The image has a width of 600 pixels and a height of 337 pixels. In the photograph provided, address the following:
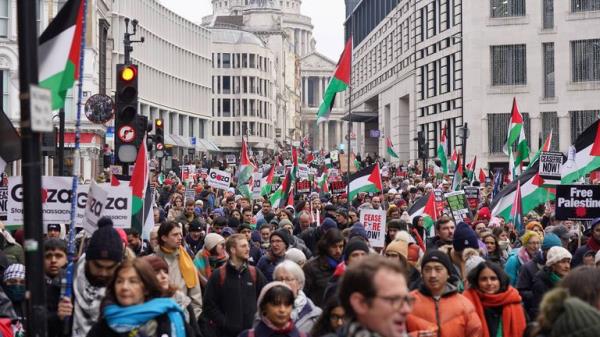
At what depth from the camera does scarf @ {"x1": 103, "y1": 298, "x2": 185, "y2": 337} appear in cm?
638

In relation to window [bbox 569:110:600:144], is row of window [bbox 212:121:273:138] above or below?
above

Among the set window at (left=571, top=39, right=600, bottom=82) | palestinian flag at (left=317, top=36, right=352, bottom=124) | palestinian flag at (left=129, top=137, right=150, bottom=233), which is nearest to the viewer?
palestinian flag at (left=129, top=137, right=150, bottom=233)

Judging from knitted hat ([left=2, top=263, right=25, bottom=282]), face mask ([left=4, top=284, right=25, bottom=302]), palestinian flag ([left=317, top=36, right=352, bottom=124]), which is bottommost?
face mask ([left=4, top=284, right=25, bottom=302])

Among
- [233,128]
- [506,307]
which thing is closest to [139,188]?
[506,307]

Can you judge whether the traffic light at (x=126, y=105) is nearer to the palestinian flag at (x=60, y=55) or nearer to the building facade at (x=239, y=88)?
the palestinian flag at (x=60, y=55)

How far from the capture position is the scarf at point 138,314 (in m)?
6.38

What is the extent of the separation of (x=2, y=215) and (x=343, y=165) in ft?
116

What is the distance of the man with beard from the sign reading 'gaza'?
25.5ft

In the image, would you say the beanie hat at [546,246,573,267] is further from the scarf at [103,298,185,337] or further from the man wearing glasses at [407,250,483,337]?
the scarf at [103,298,185,337]

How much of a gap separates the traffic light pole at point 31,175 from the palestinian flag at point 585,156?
12421 mm

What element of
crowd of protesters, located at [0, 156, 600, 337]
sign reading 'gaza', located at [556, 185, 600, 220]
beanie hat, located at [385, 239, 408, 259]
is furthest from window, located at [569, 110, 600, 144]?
beanie hat, located at [385, 239, 408, 259]

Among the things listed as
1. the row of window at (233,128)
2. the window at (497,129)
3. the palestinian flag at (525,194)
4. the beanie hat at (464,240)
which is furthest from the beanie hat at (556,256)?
the row of window at (233,128)

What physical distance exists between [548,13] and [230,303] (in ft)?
154

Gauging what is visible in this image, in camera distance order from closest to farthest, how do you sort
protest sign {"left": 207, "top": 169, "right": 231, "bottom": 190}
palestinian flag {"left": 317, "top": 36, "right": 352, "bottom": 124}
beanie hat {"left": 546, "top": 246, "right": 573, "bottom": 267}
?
beanie hat {"left": 546, "top": 246, "right": 573, "bottom": 267} < palestinian flag {"left": 317, "top": 36, "right": 352, "bottom": 124} < protest sign {"left": 207, "top": 169, "right": 231, "bottom": 190}
